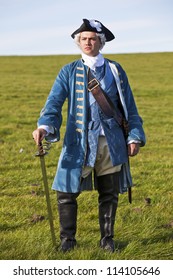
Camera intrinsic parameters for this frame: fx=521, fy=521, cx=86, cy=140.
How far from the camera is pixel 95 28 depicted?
5.43 m

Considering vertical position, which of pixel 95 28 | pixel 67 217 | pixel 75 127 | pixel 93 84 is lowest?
pixel 67 217

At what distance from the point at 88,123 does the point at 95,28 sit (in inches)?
39.1

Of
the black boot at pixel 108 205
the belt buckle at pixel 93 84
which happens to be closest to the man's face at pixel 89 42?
the belt buckle at pixel 93 84

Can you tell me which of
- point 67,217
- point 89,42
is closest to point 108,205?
point 67,217

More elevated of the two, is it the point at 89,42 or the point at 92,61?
the point at 89,42

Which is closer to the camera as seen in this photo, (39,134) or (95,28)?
(39,134)

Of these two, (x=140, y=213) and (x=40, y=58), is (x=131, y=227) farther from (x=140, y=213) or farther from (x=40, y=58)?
(x=40, y=58)

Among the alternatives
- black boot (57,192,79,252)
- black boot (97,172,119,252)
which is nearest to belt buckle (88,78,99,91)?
black boot (97,172,119,252)

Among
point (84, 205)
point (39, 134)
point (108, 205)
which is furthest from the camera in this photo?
point (84, 205)

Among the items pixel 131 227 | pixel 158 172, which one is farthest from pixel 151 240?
pixel 158 172

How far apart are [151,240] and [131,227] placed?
421mm

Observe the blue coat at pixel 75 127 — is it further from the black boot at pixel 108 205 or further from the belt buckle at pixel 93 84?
the black boot at pixel 108 205

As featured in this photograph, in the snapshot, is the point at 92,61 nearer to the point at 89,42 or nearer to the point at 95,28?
the point at 89,42

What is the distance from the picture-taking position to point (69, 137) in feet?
18.1
